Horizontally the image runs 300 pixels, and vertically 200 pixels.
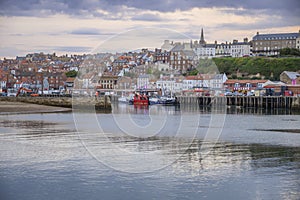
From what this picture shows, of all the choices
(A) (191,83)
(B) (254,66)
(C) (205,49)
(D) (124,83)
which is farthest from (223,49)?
(D) (124,83)

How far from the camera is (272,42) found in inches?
4456

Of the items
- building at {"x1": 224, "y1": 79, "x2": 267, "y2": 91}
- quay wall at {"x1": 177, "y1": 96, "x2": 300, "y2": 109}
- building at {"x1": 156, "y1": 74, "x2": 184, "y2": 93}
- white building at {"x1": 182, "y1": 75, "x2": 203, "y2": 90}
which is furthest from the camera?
building at {"x1": 224, "y1": 79, "x2": 267, "y2": 91}

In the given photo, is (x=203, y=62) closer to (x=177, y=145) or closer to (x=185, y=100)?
(x=185, y=100)

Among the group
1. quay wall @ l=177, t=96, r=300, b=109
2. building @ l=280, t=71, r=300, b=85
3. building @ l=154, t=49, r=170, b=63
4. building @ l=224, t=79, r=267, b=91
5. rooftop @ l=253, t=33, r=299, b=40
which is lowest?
quay wall @ l=177, t=96, r=300, b=109

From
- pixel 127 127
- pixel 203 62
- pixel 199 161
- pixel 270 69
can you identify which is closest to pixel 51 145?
pixel 199 161

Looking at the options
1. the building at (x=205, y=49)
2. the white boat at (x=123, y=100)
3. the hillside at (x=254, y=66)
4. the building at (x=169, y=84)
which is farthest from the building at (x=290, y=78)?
the building at (x=205, y=49)

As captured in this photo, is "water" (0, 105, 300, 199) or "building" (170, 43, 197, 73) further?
"building" (170, 43, 197, 73)

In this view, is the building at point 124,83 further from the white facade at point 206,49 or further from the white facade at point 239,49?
the white facade at point 206,49

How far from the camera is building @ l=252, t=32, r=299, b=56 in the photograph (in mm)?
111312

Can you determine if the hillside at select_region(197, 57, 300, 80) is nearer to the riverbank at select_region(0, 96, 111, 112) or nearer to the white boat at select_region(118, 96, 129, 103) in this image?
the white boat at select_region(118, 96, 129, 103)

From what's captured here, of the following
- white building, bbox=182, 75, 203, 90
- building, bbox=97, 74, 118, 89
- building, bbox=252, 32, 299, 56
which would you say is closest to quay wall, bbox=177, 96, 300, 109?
white building, bbox=182, 75, 203, 90

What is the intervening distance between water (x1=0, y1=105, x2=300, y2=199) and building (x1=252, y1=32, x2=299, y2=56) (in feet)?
289

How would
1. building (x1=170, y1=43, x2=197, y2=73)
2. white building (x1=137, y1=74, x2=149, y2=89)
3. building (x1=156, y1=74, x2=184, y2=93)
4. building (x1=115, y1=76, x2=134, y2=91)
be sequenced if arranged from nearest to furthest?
building (x1=115, y1=76, x2=134, y2=91), building (x1=156, y1=74, x2=184, y2=93), white building (x1=137, y1=74, x2=149, y2=89), building (x1=170, y1=43, x2=197, y2=73)

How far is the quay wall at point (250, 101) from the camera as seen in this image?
5512cm
